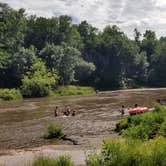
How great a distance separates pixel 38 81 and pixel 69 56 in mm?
18453

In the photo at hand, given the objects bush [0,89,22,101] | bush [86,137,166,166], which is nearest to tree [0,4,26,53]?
bush [0,89,22,101]

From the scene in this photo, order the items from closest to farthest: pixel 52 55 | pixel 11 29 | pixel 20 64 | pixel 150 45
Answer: pixel 20 64
pixel 52 55
pixel 11 29
pixel 150 45

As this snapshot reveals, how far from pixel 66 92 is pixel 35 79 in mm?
8837

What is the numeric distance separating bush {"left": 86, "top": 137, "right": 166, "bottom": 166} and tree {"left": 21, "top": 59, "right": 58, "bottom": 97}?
77.7 meters

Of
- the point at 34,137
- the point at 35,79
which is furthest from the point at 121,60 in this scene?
the point at 34,137

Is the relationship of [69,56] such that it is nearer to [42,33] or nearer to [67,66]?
[67,66]

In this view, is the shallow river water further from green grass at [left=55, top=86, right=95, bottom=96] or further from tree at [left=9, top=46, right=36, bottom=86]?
tree at [left=9, top=46, right=36, bottom=86]

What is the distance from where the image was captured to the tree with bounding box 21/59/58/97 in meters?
94.3

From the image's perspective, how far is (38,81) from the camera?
316 ft

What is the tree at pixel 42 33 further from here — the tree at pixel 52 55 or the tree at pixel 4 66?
the tree at pixel 4 66

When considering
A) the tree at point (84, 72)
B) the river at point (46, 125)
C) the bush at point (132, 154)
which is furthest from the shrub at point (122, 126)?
the tree at point (84, 72)

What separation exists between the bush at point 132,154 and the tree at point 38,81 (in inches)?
3057

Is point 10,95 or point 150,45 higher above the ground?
point 150,45

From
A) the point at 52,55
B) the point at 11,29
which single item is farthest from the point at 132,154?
the point at 11,29
